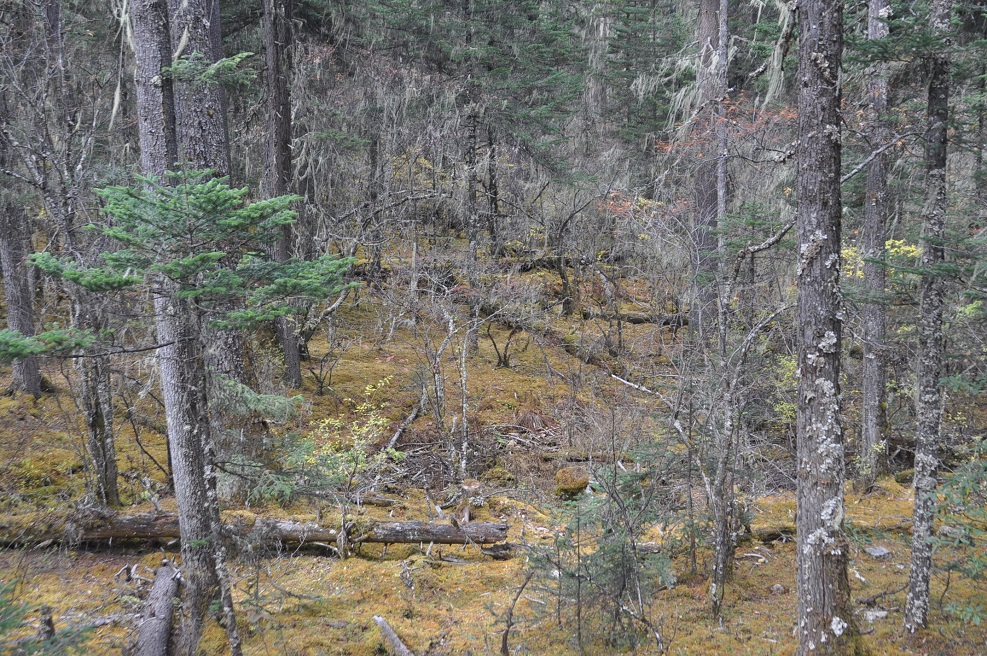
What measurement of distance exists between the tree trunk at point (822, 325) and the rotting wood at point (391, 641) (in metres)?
3.35

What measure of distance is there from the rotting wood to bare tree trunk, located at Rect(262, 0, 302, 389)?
25.0 ft

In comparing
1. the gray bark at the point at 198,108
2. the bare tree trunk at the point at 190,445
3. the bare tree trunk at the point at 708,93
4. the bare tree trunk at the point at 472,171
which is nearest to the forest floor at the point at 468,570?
the bare tree trunk at the point at 190,445

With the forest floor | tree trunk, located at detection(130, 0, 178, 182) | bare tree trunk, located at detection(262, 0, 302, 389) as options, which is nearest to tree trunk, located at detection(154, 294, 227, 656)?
the forest floor

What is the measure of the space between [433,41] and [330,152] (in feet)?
12.8

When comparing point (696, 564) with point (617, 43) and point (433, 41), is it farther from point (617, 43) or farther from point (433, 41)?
point (617, 43)

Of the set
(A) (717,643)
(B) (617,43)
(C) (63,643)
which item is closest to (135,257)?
(C) (63,643)

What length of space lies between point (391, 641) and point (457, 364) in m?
10.1

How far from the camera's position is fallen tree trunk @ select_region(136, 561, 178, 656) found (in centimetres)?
489

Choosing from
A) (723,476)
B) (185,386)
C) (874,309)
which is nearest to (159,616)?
(185,386)

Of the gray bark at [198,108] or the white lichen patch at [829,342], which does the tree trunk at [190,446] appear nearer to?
the gray bark at [198,108]

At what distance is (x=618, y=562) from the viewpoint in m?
5.43

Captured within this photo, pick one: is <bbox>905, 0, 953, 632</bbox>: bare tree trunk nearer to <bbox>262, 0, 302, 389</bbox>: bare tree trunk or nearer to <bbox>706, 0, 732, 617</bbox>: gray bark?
<bbox>706, 0, 732, 617</bbox>: gray bark

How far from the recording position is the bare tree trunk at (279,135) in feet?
38.8

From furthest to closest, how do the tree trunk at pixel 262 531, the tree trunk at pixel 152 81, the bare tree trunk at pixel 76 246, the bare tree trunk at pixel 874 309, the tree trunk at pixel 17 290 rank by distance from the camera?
the tree trunk at pixel 17 290 → the bare tree trunk at pixel 874 309 → the bare tree trunk at pixel 76 246 → the tree trunk at pixel 262 531 → the tree trunk at pixel 152 81
